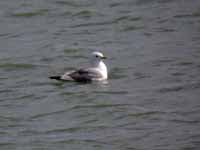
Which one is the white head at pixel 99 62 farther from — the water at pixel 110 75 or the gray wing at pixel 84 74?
the water at pixel 110 75

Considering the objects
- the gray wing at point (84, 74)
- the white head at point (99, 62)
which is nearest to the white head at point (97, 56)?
the white head at point (99, 62)

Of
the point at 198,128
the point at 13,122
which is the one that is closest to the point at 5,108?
the point at 13,122

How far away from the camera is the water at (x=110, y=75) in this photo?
530 inches

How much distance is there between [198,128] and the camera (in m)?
13.3

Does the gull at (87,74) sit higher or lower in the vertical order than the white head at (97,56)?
lower

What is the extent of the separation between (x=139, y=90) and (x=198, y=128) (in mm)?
2640

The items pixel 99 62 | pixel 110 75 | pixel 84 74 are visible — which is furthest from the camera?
pixel 110 75

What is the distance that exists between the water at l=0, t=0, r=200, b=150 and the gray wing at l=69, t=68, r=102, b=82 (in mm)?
170

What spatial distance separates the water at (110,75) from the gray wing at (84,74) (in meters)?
0.17

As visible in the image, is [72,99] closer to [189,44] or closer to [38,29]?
[189,44]

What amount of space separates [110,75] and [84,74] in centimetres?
65

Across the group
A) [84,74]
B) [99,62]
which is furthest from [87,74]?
[99,62]

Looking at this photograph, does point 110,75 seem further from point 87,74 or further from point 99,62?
point 87,74

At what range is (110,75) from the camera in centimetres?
1697
